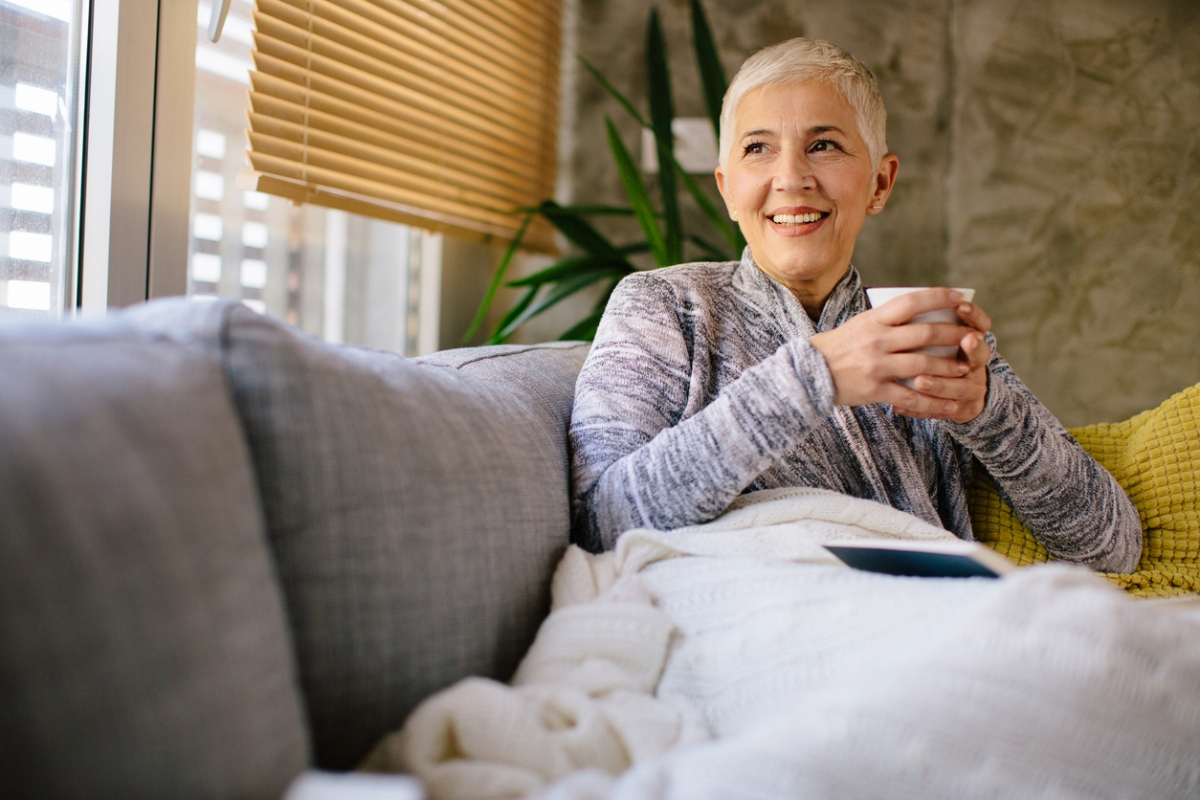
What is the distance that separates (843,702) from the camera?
0.53m

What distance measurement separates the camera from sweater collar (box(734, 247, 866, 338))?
1.21 m

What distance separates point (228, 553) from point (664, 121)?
183cm

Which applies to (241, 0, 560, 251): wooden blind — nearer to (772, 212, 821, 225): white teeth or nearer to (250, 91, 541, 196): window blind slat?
(250, 91, 541, 196): window blind slat

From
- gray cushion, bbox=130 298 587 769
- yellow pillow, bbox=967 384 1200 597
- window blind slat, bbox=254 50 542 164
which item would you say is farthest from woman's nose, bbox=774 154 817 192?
window blind slat, bbox=254 50 542 164

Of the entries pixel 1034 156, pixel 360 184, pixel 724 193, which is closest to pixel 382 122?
pixel 360 184

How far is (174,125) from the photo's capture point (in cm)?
136

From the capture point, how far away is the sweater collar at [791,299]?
1210 mm

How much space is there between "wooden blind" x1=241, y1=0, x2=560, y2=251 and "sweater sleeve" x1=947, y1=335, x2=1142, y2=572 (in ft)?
4.36

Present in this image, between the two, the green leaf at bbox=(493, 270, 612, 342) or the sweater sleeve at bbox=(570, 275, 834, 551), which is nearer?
the sweater sleeve at bbox=(570, 275, 834, 551)

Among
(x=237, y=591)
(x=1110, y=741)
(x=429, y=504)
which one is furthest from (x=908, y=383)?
(x=237, y=591)

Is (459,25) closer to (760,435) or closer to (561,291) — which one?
(561,291)

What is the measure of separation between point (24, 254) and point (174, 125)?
0.32 m

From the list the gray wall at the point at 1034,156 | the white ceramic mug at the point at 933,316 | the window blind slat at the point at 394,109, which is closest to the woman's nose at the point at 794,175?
the white ceramic mug at the point at 933,316

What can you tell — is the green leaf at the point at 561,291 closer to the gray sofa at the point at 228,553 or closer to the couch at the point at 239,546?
the couch at the point at 239,546
